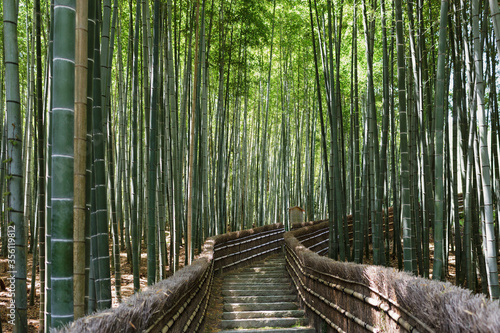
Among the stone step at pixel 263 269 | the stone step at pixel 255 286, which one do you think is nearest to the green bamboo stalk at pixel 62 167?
the stone step at pixel 255 286

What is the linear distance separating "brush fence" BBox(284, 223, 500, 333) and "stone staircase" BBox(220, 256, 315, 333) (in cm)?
20

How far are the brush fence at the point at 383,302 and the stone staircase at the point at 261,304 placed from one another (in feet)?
0.66

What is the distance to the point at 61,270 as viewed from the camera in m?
1.70

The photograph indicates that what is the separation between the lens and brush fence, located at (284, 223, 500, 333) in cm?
153

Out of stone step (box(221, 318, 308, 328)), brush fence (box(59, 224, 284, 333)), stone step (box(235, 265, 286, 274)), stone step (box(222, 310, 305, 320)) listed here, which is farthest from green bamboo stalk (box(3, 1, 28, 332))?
stone step (box(235, 265, 286, 274))

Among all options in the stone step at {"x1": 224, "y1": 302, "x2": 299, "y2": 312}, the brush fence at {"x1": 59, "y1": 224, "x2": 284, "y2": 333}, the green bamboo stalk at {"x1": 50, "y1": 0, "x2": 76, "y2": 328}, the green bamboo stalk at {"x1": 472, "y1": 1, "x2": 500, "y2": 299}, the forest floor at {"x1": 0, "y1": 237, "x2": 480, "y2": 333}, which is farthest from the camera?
the stone step at {"x1": 224, "y1": 302, "x2": 299, "y2": 312}

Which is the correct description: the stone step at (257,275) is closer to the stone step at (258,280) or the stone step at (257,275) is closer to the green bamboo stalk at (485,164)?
the stone step at (258,280)

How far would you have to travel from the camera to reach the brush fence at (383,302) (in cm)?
153

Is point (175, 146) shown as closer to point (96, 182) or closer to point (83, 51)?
point (96, 182)

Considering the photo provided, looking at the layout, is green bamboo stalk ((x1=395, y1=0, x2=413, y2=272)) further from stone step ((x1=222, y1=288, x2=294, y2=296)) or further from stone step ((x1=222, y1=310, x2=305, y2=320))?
stone step ((x1=222, y1=288, x2=294, y2=296))

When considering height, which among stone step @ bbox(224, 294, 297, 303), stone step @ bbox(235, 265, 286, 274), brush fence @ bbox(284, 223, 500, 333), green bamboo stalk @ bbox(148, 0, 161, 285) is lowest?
stone step @ bbox(235, 265, 286, 274)

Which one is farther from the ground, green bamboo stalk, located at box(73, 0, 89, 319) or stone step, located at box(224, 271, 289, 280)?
green bamboo stalk, located at box(73, 0, 89, 319)

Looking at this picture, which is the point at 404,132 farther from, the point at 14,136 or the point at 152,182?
the point at 14,136

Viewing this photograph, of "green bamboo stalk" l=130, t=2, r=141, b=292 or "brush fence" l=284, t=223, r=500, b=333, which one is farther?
"green bamboo stalk" l=130, t=2, r=141, b=292
